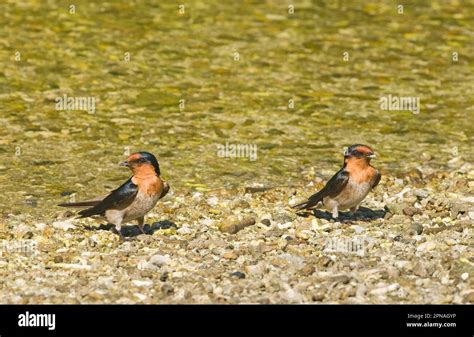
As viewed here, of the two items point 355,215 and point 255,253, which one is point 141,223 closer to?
point 255,253

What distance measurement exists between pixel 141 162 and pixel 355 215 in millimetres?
3008

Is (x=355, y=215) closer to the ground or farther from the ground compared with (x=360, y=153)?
closer to the ground

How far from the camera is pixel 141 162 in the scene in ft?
42.2

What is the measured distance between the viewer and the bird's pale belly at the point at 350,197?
44.9 feet

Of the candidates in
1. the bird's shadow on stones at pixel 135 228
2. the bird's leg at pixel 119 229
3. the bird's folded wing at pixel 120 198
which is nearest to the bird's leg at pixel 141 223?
the bird's shadow on stones at pixel 135 228

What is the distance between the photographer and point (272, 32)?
77.5 ft

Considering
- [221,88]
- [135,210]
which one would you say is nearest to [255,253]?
[135,210]

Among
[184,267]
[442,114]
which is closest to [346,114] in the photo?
[442,114]

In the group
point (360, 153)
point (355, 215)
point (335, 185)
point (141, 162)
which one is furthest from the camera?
point (355, 215)

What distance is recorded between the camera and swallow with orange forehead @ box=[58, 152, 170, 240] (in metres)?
12.9

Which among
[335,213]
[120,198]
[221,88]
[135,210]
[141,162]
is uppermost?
[221,88]

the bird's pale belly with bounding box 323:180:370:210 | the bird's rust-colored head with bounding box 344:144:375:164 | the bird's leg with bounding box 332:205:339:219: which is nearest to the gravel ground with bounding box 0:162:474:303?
the bird's leg with bounding box 332:205:339:219

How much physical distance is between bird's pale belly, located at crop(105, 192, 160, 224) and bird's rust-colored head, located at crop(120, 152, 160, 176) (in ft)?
0.89

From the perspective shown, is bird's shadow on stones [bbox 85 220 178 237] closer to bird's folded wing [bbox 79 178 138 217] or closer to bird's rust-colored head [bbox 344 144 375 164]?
bird's folded wing [bbox 79 178 138 217]
